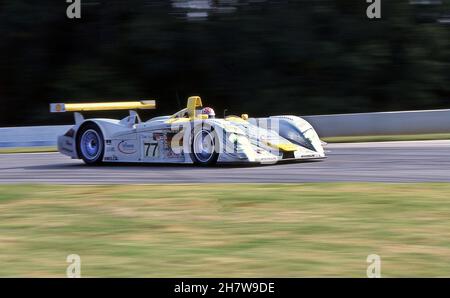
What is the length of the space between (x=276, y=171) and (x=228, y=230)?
4.22m

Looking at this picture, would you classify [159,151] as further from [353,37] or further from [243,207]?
[353,37]

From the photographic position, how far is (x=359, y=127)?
757 inches

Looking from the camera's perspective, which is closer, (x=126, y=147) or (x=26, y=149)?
(x=126, y=147)

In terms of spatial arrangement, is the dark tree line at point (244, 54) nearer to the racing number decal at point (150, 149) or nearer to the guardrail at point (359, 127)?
the guardrail at point (359, 127)

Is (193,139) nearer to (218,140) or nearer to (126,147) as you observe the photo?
(218,140)

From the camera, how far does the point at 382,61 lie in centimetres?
2394

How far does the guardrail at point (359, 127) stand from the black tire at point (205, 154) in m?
7.99

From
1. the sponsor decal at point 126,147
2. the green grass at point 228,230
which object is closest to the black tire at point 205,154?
the sponsor decal at point 126,147

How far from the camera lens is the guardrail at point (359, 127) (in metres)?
19.0

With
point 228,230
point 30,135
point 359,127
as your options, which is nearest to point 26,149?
point 30,135

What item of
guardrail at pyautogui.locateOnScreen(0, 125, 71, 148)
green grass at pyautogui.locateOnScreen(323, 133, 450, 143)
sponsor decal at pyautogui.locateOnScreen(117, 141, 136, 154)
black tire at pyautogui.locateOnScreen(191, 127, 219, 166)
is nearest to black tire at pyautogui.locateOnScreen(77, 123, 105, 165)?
sponsor decal at pyautogui.locateOnScreen(117, 141, 136, 154)

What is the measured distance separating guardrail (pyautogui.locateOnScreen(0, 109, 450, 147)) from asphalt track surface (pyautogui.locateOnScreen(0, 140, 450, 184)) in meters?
4.83

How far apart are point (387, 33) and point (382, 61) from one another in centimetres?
92
